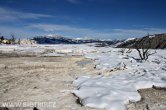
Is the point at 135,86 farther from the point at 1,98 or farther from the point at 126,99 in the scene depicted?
the point at 1,98

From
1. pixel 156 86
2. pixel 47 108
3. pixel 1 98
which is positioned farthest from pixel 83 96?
pixel 156 86

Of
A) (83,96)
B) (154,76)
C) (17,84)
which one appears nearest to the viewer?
(83,96)

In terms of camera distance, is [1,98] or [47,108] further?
[1,98]

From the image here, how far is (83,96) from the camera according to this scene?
871 centimetres

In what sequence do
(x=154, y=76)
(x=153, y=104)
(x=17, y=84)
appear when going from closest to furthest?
(x=153, y=104) < (x=17, y=84) < (x=154, y=76)

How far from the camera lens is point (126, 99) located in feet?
27.1

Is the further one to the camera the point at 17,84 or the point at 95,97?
the point at 17,84

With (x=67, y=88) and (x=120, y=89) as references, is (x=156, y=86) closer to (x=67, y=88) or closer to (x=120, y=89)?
(x=120, y=89)

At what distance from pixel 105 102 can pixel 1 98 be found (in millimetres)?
3890

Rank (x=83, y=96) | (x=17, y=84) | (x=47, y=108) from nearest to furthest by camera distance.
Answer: (x=47, y=108) < (x=83, y=96) < (x=17, y=84)

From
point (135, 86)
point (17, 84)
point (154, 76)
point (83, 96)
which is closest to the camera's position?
point (83, 96)

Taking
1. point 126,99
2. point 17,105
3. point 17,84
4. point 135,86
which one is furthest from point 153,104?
point 17,84

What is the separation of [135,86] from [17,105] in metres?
5.19

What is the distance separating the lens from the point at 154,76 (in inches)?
501
